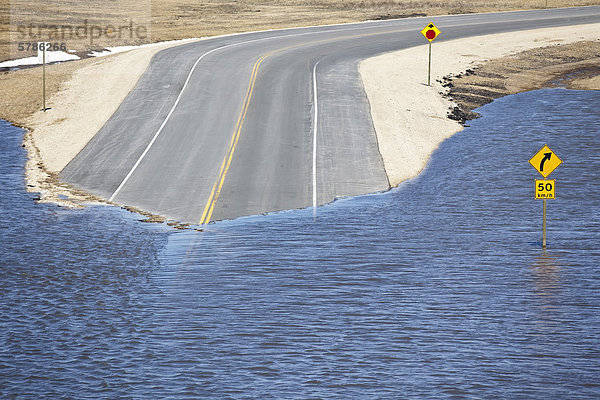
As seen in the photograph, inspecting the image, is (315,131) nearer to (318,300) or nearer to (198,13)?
(318,300)

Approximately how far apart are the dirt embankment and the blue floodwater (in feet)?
69.8

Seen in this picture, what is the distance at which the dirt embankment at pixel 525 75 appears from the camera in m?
58.9

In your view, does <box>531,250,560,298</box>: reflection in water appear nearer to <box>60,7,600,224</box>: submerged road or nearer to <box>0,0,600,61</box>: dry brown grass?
<box>60,7,600,224</box>: submerged road

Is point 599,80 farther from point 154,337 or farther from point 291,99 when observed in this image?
point 154,337

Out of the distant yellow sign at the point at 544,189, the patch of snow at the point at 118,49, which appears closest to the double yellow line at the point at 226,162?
the distant yellow sign at the point at 544,189

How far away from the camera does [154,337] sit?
21234 millimetres

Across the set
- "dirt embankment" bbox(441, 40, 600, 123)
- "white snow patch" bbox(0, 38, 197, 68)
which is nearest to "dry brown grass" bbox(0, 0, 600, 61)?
"white snow patch" bbox(0, 38, 197, 68)

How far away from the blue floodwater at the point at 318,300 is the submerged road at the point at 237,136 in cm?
220

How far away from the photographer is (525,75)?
67375 millimetres

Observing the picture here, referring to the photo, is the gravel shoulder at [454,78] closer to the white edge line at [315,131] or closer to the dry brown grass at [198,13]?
the white edge line at [315,131]

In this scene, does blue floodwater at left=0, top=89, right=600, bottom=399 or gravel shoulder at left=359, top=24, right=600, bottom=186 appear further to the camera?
gravel shoulder at left=359, top=24, right=600, bottom=186

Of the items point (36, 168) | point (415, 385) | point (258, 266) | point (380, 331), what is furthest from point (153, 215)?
point (415, 385)

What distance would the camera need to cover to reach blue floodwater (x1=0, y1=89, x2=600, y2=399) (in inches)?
742

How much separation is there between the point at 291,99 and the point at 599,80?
27710 mm
